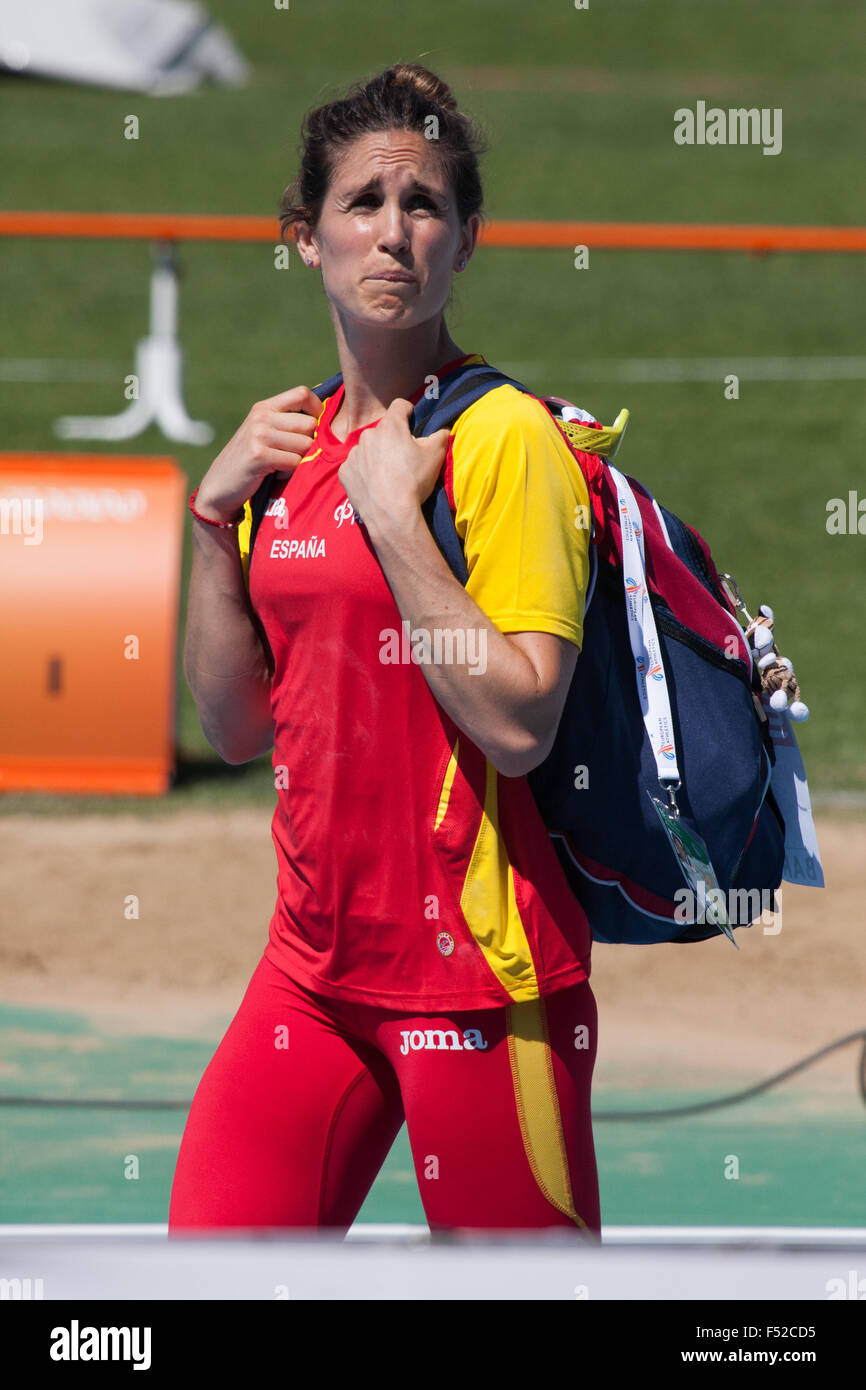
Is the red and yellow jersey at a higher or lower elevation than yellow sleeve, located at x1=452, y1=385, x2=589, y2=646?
lower

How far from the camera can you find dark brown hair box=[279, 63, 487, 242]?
7.16ft

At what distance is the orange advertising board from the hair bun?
4.19 m

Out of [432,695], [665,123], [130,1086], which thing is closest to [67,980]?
[130,1086]

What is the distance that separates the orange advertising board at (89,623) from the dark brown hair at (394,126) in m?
4.13

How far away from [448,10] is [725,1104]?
34043 mm

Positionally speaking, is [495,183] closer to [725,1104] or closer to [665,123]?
[665,123]

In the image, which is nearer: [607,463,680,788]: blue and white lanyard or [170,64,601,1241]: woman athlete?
[170,64,601,1241]: woman athlete

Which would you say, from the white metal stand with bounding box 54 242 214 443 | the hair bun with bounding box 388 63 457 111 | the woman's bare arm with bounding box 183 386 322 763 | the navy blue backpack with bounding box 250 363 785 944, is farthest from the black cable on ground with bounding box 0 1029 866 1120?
the white metal stand with bounding box 54 242 214 443

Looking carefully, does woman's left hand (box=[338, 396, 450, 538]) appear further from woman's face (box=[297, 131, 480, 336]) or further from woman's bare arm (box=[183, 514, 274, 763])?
woman's bare arm (box=[183, 514, 274, 763])

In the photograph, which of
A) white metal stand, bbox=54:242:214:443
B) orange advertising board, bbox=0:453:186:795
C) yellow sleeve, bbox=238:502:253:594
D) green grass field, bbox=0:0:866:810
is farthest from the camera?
green grass field, bbox=0:0:866:810

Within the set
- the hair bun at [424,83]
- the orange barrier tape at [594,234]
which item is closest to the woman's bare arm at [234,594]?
the hair bun at [424,83]

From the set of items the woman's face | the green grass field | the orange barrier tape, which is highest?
the green grass field

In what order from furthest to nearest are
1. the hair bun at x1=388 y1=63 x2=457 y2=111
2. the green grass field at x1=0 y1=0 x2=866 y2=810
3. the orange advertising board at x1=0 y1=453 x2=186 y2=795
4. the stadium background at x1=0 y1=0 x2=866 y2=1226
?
the green grass field at x1=0 y1=0 x2=866 y2=810 < the orange advertising board at x1=0 y1=453 x2=186 y2=795 < the stadium background at x1=0 y1=0 x2=866 y2=1226 < the hair bun at x1=388 y1=63 x2=457 y2=111

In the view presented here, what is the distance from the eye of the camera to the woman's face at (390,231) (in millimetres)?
2131
